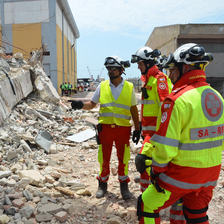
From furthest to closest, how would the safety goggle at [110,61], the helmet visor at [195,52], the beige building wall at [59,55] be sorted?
the beige building wall at [59,55], the safety goggle at [110,61], the helmet visor at [195,52]

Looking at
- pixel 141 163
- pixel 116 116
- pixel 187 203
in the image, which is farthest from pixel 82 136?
pixel 187 203

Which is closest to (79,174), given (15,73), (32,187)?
(32,187)

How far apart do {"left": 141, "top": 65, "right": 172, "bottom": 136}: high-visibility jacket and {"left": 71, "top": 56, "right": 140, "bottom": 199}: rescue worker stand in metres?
0.45

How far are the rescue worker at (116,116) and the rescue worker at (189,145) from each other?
157 centimetres

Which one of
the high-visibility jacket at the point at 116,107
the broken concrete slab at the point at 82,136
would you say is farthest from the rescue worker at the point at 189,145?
the broken concrete slab at the point at 82,136

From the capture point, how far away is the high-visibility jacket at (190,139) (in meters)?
1.63

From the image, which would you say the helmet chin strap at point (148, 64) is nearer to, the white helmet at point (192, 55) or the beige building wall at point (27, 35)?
the white helmet at point (192, 55)

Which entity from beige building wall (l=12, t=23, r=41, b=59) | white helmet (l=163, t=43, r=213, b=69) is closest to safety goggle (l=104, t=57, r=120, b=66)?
white helmet (l=163, t=43, r=213, b=69)

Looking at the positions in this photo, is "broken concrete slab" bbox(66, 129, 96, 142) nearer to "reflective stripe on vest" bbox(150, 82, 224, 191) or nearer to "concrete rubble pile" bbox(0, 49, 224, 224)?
"concrete rubble pile" bbox(0, 49, 224, 224)

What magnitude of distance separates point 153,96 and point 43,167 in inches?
115

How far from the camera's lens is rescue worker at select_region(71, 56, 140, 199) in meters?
3.36

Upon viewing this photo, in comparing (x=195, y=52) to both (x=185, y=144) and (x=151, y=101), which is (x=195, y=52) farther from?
(x=151, y=101)

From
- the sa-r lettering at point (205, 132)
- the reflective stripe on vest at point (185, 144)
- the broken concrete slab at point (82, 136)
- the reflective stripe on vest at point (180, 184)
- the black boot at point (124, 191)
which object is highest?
the sa-r lettering at point (205, 132)

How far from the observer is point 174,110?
64.1 inches
